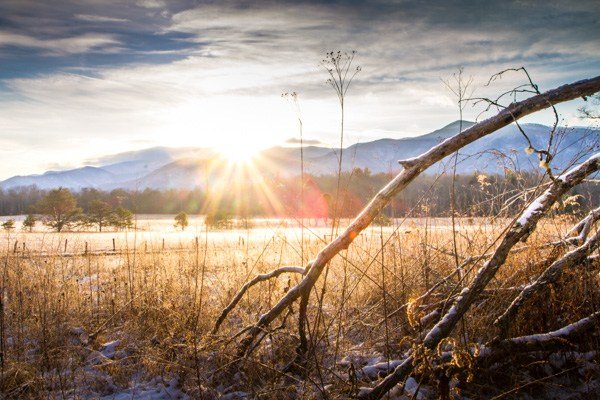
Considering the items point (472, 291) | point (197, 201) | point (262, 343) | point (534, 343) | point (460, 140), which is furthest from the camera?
point (197, 201)

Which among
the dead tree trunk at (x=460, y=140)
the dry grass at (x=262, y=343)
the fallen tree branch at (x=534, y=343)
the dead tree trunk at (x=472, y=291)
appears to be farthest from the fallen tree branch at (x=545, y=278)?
the dead tree trunk at (x=460, y=140)

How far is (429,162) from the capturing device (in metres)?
2.21

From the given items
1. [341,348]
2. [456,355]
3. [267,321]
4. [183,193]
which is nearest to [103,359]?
→ [267,321]

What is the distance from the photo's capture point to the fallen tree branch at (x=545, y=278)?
2486mm

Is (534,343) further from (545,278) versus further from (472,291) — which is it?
(472,291)

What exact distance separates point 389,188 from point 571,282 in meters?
1.94

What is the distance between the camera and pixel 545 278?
2.53m

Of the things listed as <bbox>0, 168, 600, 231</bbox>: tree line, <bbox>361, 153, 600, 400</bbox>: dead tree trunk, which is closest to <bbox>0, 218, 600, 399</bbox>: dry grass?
<bbox>361, 153, 600, 400</bbox>: dead tree trunk

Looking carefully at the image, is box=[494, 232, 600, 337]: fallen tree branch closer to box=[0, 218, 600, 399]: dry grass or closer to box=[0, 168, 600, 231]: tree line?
box=[0, 218, 600, 399]: dry grass

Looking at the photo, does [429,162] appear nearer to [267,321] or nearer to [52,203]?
[267,321]

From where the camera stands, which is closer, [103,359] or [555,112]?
[555,112]

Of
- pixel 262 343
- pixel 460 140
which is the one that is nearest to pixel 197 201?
pixel 262 343

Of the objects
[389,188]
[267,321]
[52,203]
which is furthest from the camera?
[52,203]

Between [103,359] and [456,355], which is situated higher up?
[456,355]
